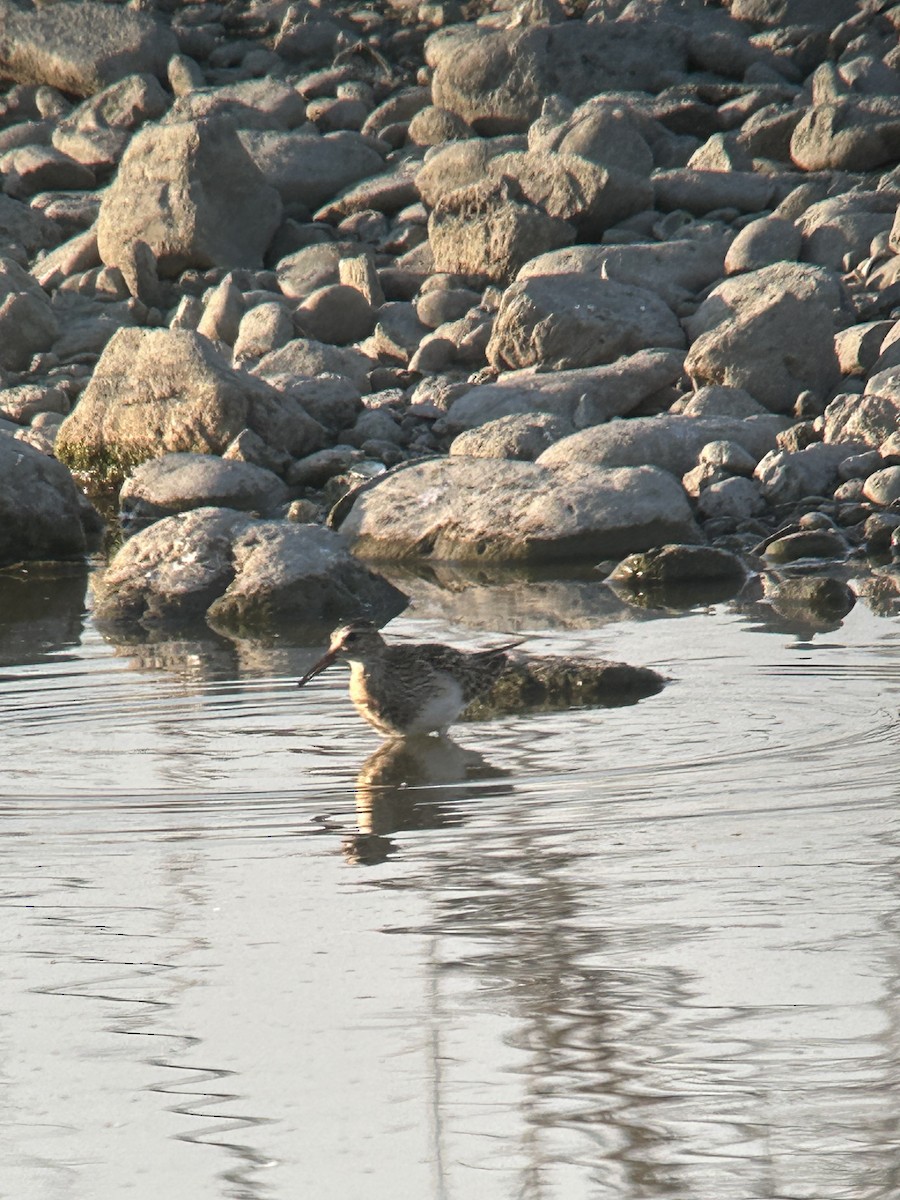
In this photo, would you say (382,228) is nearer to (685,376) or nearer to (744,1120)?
(685,376)

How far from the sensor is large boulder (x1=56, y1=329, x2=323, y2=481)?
1580 centimetres

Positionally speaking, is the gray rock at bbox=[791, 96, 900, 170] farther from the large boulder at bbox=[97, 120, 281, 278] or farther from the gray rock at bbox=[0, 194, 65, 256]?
the gray rock at bbox=[0, 194, 65, 256]

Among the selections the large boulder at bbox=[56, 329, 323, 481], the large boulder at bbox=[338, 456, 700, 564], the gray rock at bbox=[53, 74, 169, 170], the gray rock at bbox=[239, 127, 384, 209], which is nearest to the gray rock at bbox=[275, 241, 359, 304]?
the gray rock at bbox=[239, 127, 384, 209]

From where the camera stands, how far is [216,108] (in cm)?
2567

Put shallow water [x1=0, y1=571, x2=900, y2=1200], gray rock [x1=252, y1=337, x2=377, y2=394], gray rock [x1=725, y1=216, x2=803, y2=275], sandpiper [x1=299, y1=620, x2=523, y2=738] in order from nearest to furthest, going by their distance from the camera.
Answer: shallow water [x1=0, y1=571, x2=900, y2=1200] < sandpiper [x1=299, y1=620, x2=523, y2=738] < gray rock [x1=252, y1=337, x2=377, y2=394] < gray rock [x1=725, y1=216, x2=803, y2=275]

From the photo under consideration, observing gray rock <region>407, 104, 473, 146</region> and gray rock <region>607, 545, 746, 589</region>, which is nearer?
gray rock <region>607, 545, 746, 589</region>

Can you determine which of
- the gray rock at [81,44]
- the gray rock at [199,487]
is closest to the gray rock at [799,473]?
the gray rock at [199,487]

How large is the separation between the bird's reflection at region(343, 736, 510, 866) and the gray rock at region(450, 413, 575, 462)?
6767 millimetres

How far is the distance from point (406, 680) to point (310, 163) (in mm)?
17256

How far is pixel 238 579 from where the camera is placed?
11.3 meters

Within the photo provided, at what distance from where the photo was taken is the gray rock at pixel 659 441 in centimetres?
1396

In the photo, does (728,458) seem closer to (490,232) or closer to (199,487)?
(199,487)

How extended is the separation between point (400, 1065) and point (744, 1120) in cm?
81

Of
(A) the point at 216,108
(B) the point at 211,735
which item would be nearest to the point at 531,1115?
(B) the point at 211,735
